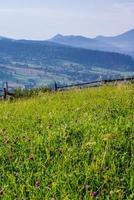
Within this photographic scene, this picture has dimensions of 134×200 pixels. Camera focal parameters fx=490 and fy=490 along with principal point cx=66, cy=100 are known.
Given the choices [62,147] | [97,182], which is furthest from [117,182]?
[62,147]

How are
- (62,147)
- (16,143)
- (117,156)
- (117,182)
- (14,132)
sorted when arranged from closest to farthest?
(117,182) < (117,156) < (62,147) < (16,143) < (14,132)

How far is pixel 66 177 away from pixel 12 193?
576 mm

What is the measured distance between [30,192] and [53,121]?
4.48 metres

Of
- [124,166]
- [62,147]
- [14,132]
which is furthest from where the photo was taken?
[14,132]

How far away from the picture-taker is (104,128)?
7.37 meters

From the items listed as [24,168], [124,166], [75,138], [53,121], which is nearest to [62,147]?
[75,138]

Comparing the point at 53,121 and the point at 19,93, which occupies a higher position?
the point at 53,121

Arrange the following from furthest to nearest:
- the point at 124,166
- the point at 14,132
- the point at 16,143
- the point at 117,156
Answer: the point at 14,132, the point at 16,143, the point at 117,156, the point at 124,166

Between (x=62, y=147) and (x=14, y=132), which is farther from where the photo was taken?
(x=14, y=132)

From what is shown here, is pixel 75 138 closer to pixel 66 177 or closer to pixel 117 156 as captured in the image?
pixel 117 156

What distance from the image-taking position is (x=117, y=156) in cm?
581

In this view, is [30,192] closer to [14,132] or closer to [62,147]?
[62,147]

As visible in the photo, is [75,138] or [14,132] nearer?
[75,138]

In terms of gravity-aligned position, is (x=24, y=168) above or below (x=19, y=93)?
above
